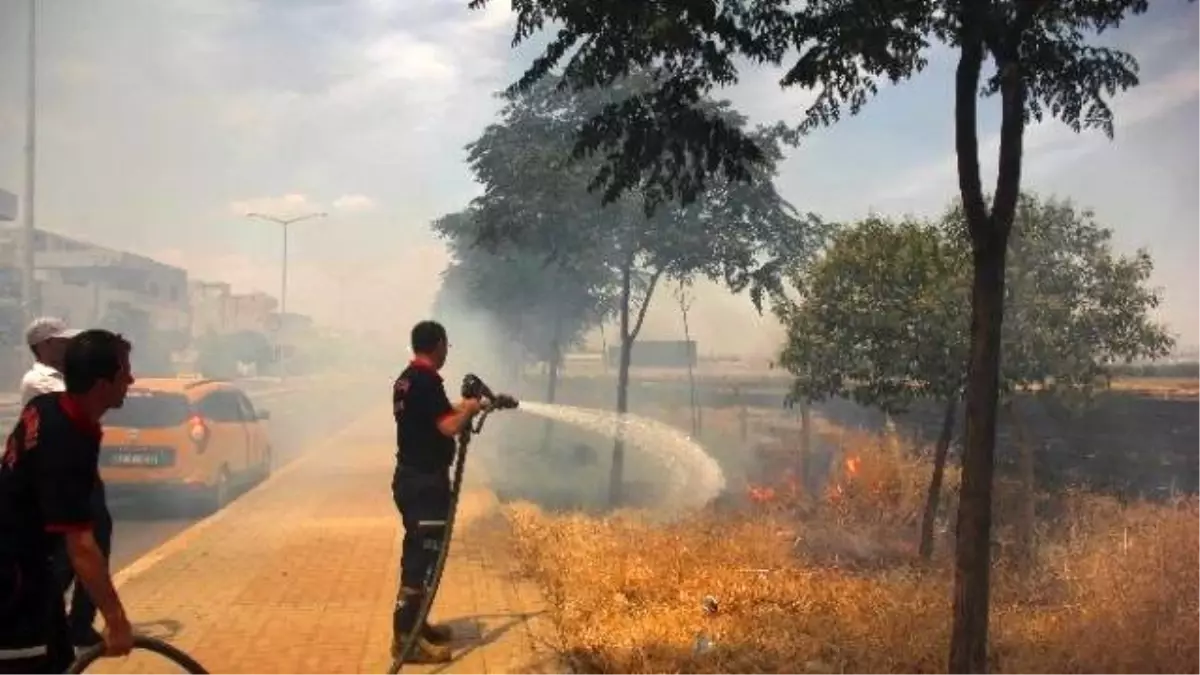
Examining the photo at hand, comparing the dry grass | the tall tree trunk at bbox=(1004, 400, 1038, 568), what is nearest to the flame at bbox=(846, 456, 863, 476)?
the dry grass

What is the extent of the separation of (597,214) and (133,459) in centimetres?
577

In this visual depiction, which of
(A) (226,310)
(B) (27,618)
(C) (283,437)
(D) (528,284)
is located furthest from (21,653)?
(A) (226,310)

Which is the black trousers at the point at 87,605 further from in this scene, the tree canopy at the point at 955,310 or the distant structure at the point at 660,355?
the distant structure at the point at 660,355

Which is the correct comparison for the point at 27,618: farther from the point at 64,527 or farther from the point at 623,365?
the point at 623,365

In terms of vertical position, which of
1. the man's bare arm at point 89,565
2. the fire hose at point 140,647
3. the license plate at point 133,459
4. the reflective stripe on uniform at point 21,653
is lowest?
the license plate at point 133,459

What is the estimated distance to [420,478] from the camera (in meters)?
5.04

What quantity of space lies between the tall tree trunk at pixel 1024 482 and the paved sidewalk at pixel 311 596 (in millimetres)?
4785

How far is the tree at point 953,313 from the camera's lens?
Answer: 8.37m

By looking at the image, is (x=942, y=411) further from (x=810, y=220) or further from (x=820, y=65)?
(x=820, y=65)

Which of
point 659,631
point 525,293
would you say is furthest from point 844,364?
point 525,293

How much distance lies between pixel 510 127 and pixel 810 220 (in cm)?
390

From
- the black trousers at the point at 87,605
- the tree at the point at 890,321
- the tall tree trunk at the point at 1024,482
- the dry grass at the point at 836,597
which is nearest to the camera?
the black trousers at the point at 87,605

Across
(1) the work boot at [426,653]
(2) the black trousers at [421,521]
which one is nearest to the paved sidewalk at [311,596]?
(1) the work boot at [426,653]

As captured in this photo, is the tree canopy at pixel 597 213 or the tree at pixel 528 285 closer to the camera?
the tree canopy at pixel 597 213
